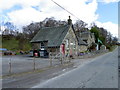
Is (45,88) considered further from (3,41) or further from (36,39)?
(3,41)

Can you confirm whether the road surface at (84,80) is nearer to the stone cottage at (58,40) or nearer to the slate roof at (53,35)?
the stone cottage at (58,40)

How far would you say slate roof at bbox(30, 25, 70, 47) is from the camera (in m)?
35.4

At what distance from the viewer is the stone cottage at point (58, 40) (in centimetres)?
3472

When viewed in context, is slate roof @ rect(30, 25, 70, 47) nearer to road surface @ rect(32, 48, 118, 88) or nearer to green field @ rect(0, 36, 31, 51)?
green field @ rect(0, 36, 31, 51)

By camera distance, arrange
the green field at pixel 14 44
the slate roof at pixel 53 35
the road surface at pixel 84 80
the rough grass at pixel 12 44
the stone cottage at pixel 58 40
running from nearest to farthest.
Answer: the road surface at pixel 84 80, the stone cottage at pixel 58 40, the slate roof at pixel 53 35, the green field at pixel 14 44, the rough grass at pixel 12 44

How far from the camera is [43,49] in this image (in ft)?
117

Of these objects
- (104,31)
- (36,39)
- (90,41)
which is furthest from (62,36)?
(104,31)

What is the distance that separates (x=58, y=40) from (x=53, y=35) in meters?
3.49

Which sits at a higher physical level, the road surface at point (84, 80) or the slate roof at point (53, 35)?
the slate roof at point (53, 35)

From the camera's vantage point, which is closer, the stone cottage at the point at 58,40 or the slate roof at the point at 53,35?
the stone cottage at the point at 58,40

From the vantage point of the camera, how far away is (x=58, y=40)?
35.3 meters

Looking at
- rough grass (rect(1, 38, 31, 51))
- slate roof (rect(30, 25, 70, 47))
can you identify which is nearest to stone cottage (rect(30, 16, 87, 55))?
slate roof (rect(30, 25, 70, 47))

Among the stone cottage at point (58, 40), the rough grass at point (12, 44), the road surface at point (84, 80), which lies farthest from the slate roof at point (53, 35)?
the road surface at point (84, 80)

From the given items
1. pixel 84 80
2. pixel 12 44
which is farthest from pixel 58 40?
pixel 12 44
